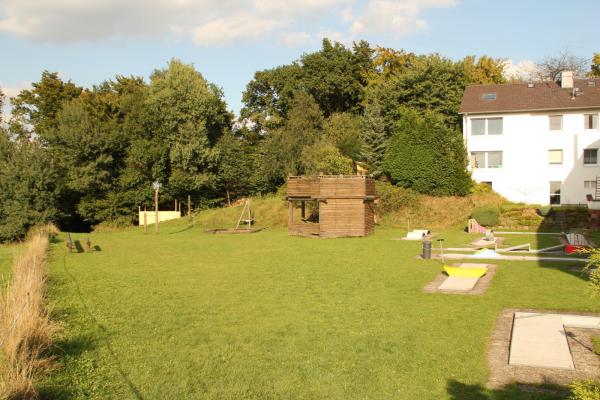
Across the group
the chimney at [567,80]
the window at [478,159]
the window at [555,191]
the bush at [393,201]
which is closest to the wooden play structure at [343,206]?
the bush at [393,201]

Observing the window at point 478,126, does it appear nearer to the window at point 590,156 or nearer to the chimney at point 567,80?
the chimney at point 567,80

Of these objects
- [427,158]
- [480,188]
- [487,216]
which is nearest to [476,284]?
[487,216]

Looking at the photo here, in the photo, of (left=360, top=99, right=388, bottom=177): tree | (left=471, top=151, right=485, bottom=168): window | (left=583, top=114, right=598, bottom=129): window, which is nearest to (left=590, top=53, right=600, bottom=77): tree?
(left=583, top=114, right=598, bottom=129): window

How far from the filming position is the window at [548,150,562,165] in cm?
3685

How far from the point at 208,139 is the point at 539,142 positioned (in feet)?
84.2

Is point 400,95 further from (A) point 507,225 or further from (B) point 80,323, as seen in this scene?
(B) point 80,323

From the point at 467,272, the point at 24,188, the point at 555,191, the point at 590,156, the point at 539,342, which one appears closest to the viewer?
the point at 539,342

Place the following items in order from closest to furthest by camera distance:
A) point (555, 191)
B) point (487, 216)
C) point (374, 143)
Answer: point (487, 216)
point (555, 191)
point (374, 143)

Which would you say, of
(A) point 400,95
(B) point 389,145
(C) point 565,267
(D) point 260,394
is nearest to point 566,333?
(D) point 260,394

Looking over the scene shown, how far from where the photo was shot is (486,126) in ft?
126

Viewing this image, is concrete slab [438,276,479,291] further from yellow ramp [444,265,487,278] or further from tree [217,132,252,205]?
tree [217,132,252,205]

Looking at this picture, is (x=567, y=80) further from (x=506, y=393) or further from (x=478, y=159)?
(x=506, y=393)

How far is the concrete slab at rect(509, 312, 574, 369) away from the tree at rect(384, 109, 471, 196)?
85.7 feet

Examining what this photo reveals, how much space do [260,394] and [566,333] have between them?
5366 millimetres
